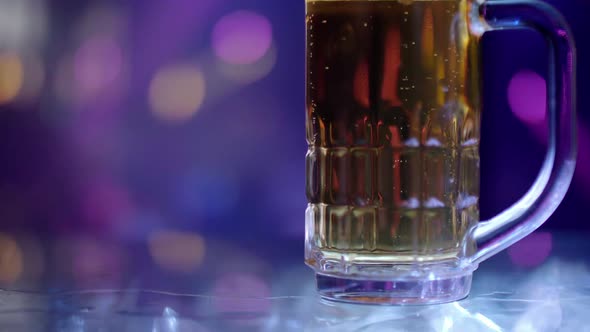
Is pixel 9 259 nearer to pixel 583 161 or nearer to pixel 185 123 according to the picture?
pixel 185 123

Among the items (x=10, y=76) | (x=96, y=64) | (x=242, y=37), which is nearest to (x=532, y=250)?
(x=242, y=37)

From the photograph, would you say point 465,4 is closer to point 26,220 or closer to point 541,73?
point 541,73

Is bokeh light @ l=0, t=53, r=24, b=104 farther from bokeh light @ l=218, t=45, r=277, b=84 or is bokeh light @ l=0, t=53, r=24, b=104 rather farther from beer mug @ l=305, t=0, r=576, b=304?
beer mug @ l=305, t=0, r=576, b=304

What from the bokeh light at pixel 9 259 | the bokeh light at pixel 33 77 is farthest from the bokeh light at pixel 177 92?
the bokeh light at pixel 9 259

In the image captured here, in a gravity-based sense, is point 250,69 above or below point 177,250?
above

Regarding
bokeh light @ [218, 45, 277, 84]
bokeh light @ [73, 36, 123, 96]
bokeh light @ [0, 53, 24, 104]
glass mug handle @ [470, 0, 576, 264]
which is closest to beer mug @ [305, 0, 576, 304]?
glass mug handle @ [470, 0, 576, 264]

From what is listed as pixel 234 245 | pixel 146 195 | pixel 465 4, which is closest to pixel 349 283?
pixel 465 4

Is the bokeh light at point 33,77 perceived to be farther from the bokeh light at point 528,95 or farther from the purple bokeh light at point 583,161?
the purple bokeh light at point 583,161

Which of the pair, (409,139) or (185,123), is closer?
(409,139)
